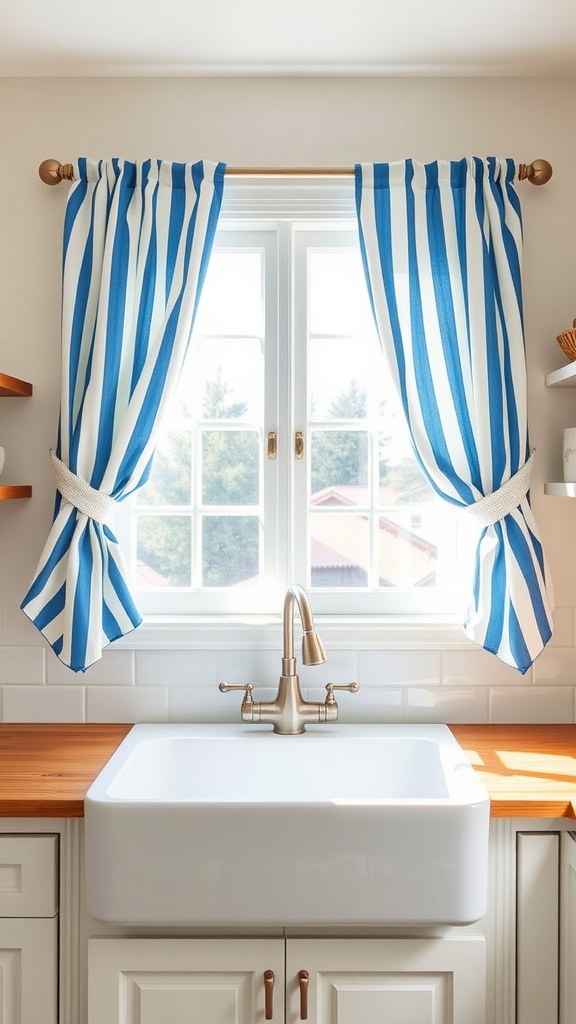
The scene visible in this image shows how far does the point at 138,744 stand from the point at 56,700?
0.34 meters

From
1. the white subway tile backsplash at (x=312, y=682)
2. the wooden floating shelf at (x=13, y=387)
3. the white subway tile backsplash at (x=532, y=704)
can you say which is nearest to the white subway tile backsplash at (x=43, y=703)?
the white subway tile backsplash at (x=312, y=682)

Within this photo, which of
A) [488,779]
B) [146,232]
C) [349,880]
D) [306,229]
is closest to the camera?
[349,880]

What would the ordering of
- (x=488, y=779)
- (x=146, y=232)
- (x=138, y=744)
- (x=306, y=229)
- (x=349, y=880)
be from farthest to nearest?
1. (x=306, y=229)
2. (x=146, y=232)
3. (x=138, y=744)
4. (x=488, y=779)
5. (x=349, y=880)

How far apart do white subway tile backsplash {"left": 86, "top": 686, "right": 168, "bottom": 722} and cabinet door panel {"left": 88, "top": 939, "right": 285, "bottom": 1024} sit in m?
0.63

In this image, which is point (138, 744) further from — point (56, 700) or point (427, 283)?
point (427, 283)

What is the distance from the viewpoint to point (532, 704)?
202 centimetres

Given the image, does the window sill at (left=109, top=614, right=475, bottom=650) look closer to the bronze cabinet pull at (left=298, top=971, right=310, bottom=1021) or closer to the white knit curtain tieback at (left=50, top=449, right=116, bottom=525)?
the white knit curtain tieback at (left=50, top=449, right=116, bottom=525)

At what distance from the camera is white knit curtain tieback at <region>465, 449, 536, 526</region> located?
1.88 meters

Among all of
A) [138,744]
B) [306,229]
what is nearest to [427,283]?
[306,229]

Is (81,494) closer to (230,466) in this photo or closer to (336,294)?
(230,466)

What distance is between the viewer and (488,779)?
1.60m

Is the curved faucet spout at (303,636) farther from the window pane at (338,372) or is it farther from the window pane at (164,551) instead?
the window pane at (338,372)

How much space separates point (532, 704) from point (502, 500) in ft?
1.79

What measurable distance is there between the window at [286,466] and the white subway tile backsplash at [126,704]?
0.72ft
